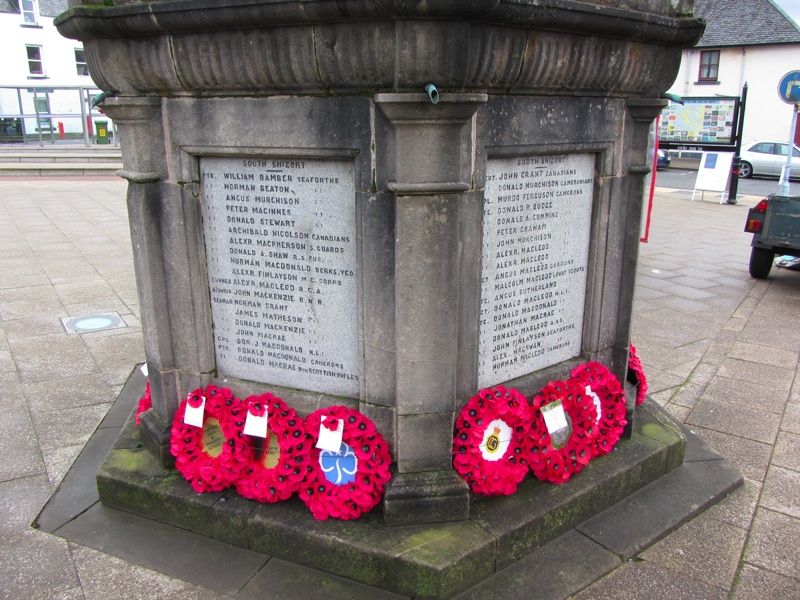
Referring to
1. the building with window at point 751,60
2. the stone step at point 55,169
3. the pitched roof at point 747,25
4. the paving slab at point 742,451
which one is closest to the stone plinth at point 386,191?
the paving slab at point 742,451

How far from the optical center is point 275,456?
3115mm

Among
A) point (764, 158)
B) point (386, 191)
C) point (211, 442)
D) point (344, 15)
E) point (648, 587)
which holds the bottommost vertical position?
point (648, 587)

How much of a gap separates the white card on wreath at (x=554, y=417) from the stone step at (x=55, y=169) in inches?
687

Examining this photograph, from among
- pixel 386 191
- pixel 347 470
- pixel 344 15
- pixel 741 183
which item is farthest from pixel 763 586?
pixel 741 183

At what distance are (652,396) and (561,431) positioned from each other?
1777 mm

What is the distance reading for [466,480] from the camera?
296cm

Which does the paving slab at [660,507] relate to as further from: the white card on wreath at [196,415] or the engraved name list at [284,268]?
the white card on wreath at [196,415]

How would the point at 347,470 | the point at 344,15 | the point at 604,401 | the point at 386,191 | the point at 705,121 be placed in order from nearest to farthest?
1. the point at 344,15
2. the point at 386,191
3. the point at 347,470
4. the point at 604,401
5. the point at 705,121

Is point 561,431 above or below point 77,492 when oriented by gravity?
above

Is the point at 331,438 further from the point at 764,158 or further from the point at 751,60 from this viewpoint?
the point at 751,60

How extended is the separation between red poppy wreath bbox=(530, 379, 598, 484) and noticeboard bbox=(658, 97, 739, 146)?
528 inches

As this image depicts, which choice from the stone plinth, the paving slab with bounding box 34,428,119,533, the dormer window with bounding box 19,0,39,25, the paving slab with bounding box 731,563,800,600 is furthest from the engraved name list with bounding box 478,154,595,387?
the dormer window with bounding box 19,0,39,25

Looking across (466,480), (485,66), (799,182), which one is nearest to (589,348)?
(466,480)

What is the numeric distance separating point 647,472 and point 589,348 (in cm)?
71
